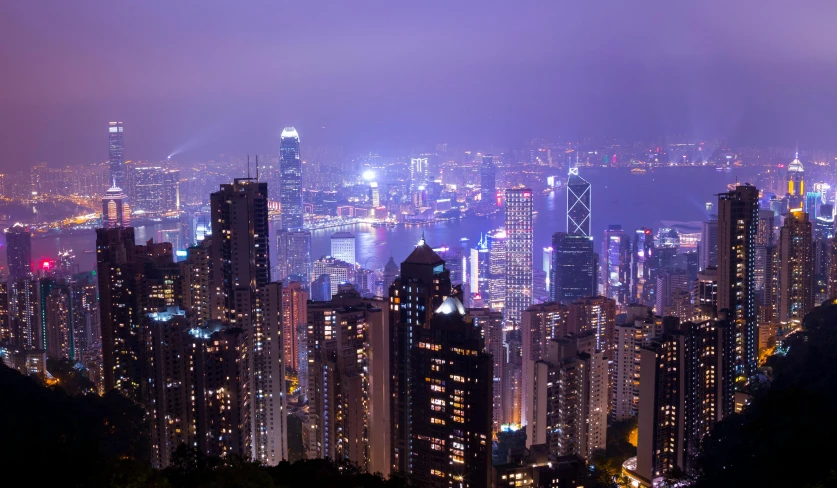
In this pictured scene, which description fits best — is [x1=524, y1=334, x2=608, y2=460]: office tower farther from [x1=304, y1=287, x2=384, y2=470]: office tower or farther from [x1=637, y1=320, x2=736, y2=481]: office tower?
[x1=304, y1=287, x2=384, y2=470]: office tower

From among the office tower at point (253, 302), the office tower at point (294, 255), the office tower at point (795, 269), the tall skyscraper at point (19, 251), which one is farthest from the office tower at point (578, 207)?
the tall skyscraper at point (19, 251)

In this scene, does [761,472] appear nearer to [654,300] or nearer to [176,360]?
[176,360]

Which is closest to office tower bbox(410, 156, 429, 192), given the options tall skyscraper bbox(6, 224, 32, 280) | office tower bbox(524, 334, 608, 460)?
tall skyscraper bbox(6, 224, 32, 280)

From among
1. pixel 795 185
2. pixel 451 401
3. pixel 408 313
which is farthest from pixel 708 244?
pixel 451 401

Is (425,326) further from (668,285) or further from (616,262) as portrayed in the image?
(616,262)

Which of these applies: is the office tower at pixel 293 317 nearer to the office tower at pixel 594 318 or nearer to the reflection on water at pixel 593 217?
the reflection on water at pixel 593 217

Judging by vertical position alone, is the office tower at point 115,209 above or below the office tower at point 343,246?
above
